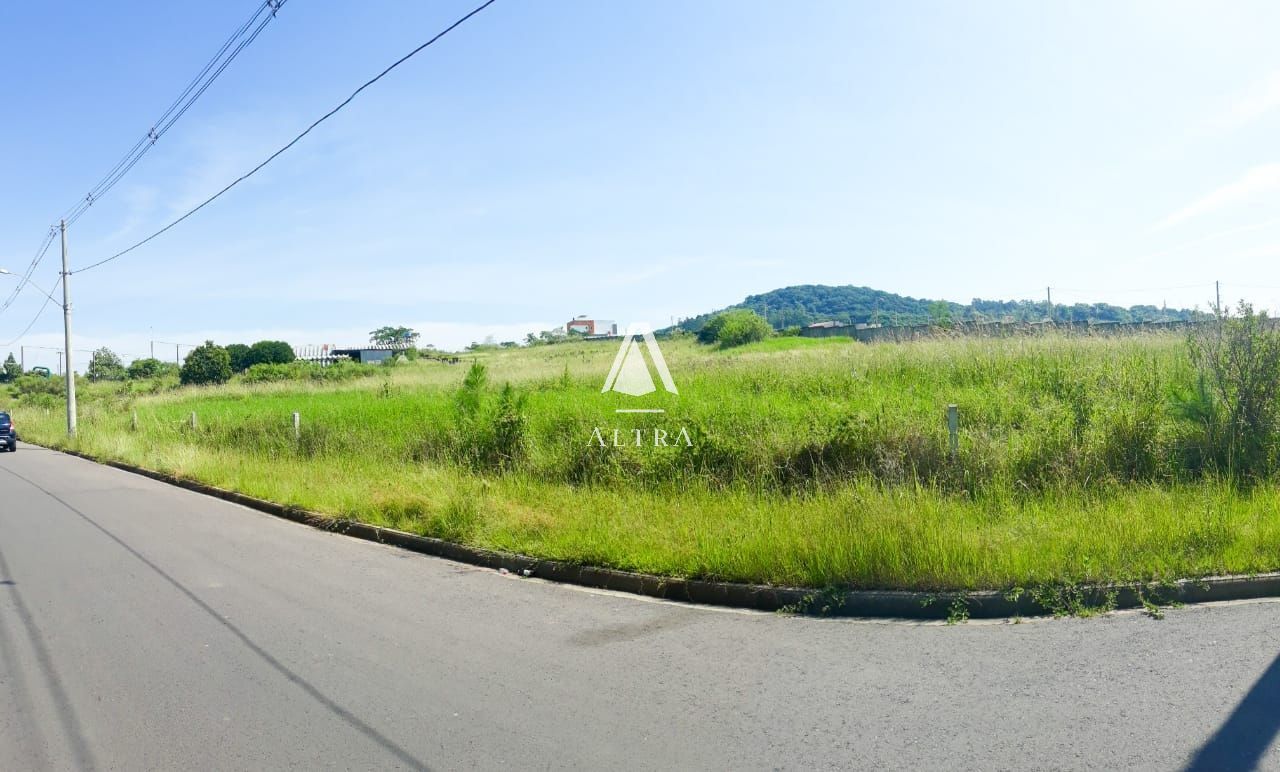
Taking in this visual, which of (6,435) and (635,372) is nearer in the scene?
(635,372)

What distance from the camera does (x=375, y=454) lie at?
16.7m

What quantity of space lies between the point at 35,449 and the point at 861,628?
125 ft

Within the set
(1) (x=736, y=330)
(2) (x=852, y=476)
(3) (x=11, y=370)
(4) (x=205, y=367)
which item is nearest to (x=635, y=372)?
(2) (x=852, y=476)

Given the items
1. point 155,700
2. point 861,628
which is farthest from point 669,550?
point 155,700

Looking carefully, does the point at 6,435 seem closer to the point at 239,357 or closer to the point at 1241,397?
the point at 1241,397

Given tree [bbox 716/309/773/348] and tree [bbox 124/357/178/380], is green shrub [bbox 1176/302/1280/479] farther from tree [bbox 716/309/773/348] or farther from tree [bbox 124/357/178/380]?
tree [bbox 124/357/178/380]

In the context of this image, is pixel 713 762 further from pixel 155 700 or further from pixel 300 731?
pixel 155 700

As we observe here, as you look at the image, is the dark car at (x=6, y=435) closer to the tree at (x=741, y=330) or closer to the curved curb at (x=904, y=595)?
the curved curb at (x=904, y=595)

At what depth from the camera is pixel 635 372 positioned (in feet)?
70.8

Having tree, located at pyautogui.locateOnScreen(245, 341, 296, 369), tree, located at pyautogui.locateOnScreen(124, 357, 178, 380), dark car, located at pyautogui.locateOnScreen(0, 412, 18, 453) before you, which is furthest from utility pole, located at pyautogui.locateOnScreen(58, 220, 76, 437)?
tree, located at pyautogui.locateOnScreen(124, 357, 178, 380)

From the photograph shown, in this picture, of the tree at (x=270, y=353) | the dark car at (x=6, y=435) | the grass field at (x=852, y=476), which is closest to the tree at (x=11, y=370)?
the tree at (x=270, y=353)

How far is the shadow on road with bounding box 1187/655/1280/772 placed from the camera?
3736mm

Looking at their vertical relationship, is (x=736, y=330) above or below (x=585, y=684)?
above

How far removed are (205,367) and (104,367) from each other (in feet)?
105
